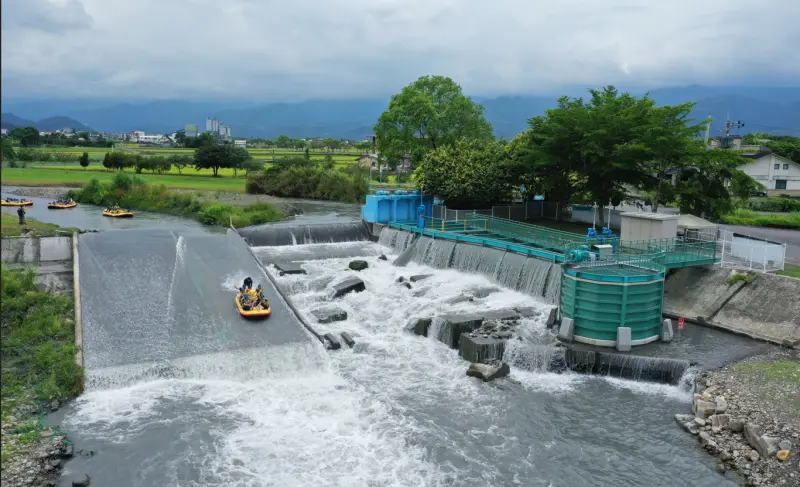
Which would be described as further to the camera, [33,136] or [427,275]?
[33,136]

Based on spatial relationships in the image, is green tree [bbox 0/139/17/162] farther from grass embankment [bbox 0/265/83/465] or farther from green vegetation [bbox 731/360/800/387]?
green vegetation [bbox 731/360/800/387]

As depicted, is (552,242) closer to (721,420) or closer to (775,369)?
(775,369)

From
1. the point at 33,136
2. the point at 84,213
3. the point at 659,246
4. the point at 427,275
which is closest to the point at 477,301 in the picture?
the point at 427,275

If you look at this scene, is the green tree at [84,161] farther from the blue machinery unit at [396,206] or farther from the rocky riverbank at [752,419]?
the rocky riverbank at [752,419]

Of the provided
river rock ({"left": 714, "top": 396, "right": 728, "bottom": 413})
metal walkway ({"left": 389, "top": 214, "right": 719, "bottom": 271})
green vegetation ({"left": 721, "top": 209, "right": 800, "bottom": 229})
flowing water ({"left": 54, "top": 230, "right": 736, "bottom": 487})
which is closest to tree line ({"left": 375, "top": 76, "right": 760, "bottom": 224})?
metal walkway ({"left": 389, "top": 214, "right": 719, "bottom": 271})

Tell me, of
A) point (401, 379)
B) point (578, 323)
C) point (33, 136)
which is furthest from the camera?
point (33, 136)

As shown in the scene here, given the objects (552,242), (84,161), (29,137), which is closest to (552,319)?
(552,242)

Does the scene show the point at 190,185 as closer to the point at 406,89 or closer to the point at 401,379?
the point at 406,89
